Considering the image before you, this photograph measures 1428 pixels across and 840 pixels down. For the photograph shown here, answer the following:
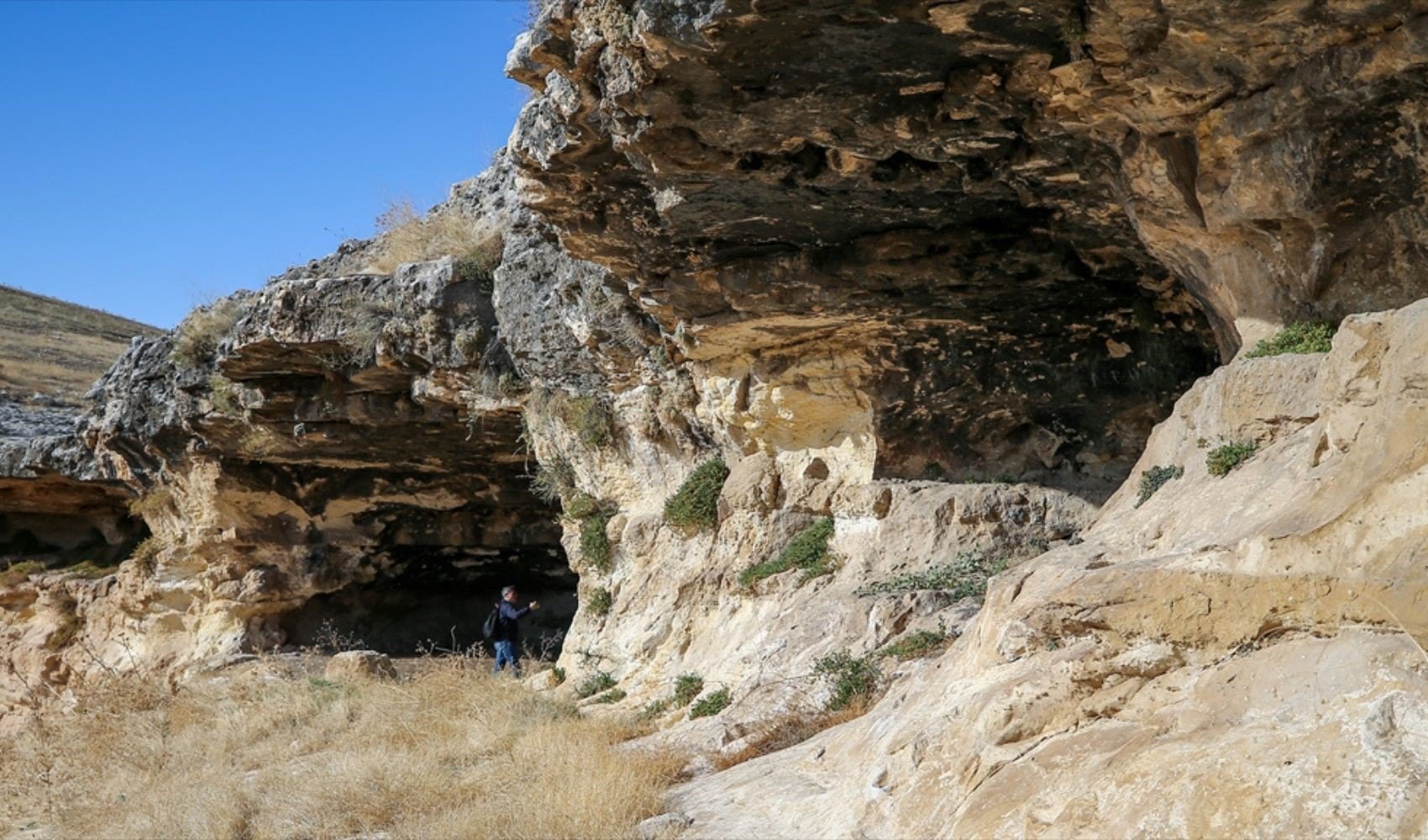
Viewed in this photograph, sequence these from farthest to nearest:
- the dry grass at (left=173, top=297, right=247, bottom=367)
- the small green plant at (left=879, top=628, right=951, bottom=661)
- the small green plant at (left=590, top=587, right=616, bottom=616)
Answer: the dry grass at (left=173, top=297, right=247, bottom=367)
the small green plant at (left=590, top=587, right=616, bottom=616)
the small green plant at (left=879, top=628, right=951, bottom=661)

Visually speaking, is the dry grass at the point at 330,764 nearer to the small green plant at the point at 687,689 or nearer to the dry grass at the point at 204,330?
the small green plant at the point at 687,689

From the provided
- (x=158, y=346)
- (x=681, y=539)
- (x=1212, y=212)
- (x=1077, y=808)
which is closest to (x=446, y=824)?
(x=1077, y=808)

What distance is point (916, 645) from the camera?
327 inches

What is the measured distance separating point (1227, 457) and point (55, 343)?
44.3 m

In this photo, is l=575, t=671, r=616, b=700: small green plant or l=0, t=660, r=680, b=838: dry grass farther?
l=575, t=671, r=616, b=700: small green plant

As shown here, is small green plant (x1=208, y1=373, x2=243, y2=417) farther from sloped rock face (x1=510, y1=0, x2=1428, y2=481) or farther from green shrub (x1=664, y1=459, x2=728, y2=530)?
sloped rock face (x1=510, y1=0, x2=1428, y2=481)

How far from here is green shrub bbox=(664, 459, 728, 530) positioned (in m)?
12.7

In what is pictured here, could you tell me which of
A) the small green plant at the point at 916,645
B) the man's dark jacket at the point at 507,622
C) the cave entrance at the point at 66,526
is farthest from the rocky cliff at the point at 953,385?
the cave entrance at the point at 66,526

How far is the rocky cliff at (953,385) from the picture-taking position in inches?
171

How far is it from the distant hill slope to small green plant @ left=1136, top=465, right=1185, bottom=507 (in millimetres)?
26300

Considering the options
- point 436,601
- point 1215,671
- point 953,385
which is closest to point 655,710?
point 953,385

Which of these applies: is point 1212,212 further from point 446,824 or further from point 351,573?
point 351,573

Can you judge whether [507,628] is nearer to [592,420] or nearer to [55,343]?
[592,420]

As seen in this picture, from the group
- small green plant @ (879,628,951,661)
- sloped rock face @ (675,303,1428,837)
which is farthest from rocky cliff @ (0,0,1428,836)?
small green plant @ (879,628,951,661)
